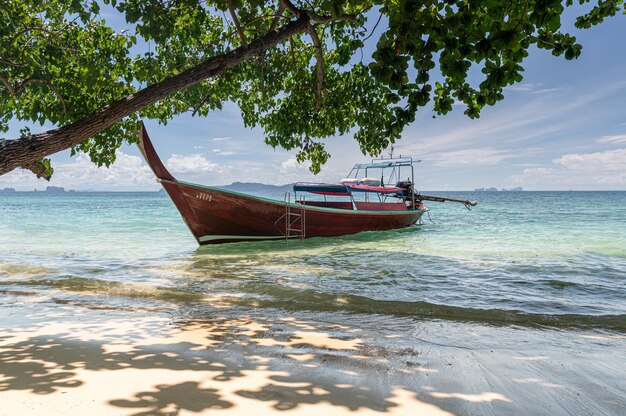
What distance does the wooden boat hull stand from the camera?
13.4m

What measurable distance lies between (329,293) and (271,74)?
5339mm

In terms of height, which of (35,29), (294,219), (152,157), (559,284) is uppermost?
(35,29)

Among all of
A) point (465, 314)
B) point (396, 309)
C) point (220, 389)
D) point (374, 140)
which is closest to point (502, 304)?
point (465, 314)

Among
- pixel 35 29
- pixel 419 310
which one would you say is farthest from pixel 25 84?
pixel 419 310

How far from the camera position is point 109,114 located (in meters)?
5.65

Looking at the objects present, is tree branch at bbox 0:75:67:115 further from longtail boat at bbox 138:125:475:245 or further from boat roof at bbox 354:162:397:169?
boat roof at bbox 354:162:397:169

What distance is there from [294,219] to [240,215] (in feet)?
7.34

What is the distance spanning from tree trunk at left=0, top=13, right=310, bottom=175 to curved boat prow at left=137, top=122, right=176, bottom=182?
19.2ft

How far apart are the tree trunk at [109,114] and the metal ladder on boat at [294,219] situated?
360 inches

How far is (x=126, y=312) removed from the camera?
5.89 meters

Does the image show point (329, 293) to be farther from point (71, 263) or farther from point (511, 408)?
point (71, 263)

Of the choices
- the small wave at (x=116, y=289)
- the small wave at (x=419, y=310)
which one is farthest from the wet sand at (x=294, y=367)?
the small wave at (x=116, y=289)

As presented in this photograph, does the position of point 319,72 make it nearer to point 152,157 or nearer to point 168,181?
point 152,157

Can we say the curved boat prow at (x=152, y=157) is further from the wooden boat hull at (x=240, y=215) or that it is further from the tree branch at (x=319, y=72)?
the tree branch at (x=319, y=72)
